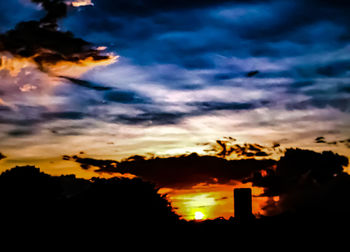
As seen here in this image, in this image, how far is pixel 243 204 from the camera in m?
37.6

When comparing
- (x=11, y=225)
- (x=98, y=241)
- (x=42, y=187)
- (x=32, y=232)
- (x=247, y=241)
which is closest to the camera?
(x=98, y=241)

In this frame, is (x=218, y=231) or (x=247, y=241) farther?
(x=218, y=231)

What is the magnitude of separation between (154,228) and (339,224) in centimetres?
1632

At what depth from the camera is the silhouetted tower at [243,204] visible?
121ft

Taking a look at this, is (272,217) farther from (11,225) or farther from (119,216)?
(11,225)

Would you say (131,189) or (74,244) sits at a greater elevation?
(131,189)

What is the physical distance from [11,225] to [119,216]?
11406mm

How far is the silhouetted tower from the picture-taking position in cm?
3703

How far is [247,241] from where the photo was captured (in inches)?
1399

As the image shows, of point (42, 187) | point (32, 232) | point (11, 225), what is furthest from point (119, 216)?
point (42, 187)

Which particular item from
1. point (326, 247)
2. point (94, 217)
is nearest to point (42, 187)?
point (94, 217)

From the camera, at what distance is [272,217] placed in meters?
42.3

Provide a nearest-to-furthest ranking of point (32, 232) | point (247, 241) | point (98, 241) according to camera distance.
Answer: point (98, 241)
point (247, 241)
point (32, 232)

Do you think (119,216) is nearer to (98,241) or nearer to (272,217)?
(98,241)
